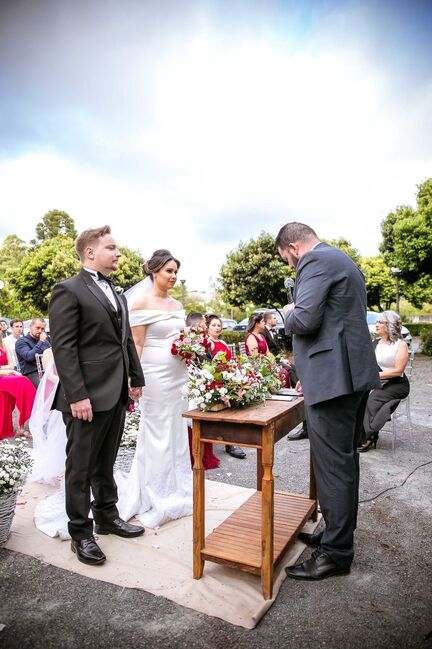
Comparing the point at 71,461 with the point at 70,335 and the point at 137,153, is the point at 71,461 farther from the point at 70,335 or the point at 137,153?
the point at 137,153

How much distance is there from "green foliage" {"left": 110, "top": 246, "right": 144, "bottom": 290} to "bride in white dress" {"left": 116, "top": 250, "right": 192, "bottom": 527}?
27.4 metres

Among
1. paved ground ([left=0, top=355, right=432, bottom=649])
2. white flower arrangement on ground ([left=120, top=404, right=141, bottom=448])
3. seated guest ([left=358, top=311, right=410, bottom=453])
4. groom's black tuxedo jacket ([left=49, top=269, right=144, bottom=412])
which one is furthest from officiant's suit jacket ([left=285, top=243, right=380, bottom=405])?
seated guest ([left=358, top=311, right=410, bottom=453])

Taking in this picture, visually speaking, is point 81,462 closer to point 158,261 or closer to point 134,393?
point 134,393

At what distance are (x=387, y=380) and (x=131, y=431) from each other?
3525mm

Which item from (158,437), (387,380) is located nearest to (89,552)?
(158,437)

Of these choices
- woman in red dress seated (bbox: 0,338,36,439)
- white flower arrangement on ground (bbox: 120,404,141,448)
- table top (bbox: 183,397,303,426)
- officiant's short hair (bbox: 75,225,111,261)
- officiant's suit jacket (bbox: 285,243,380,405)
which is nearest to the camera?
table top (bbox: 183,397,303,426)

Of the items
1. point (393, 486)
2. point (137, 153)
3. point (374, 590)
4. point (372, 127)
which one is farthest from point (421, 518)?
point (137, 153)

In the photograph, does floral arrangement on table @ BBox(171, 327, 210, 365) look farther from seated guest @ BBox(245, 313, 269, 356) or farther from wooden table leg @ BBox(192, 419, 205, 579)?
seated guest @ BBox(245, 313, 269, 356)

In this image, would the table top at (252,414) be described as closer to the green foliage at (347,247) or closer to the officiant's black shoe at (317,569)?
the officiant's black shoe at (317,569)

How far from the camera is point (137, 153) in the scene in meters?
14.5

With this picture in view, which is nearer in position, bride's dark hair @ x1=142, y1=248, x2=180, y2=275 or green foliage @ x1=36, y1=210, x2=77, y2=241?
bride's dark hair @ x1=142, y1=248, x2=180, y2=275

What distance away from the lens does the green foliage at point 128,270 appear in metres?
31.7

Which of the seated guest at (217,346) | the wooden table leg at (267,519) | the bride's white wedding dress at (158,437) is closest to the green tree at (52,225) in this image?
the seated guest at (217,346)

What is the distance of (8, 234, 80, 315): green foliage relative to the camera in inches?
1163
